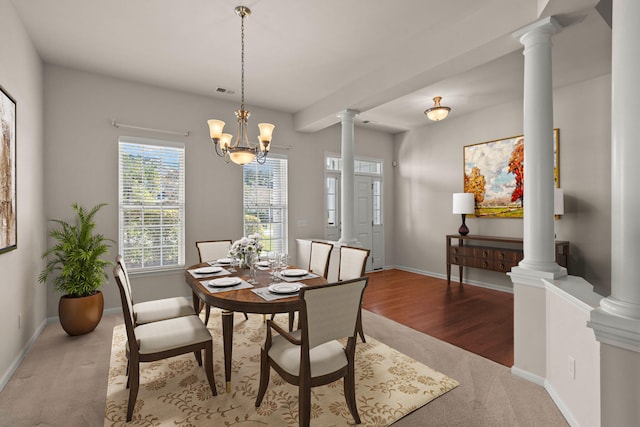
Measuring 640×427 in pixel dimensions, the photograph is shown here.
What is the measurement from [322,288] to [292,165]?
4052mm

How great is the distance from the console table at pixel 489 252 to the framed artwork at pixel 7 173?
5523 millimetres

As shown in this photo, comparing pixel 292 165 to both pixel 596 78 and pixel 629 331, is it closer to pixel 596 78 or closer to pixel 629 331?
pixel 596 78

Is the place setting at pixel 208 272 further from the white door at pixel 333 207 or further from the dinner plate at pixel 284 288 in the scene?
the white door at pixel 333 207

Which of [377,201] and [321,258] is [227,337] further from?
[377,201]

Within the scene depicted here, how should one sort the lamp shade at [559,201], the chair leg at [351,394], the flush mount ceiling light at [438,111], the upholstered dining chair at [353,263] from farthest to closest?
the flush mount ceiling light at [438,111]
the lamp shade at [559,201]
the upholstered dining chair at [353,263]
the chair leg at [351,394]

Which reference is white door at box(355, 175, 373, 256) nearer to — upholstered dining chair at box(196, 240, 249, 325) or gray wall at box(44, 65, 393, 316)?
gray wall at box(44, 65, 393, 316)

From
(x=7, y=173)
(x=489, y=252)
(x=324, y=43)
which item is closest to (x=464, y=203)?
(x=489, y=252)

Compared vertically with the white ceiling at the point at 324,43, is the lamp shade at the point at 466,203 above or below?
below

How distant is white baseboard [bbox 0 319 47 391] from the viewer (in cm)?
241

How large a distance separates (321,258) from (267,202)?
2.05 meters

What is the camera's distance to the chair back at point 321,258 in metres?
3.53

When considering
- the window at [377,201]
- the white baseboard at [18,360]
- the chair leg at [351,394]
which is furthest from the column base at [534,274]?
the window at [377,201]

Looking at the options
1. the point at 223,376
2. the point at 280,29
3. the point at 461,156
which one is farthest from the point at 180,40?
the point at 461,156

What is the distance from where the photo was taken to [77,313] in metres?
3.30
